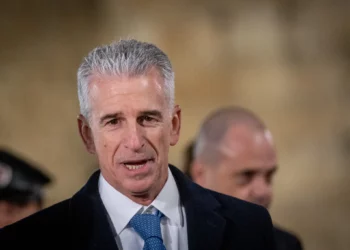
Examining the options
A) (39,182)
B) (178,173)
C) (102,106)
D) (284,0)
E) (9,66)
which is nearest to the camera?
(102,106)

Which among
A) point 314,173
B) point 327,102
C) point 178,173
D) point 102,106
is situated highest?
point 102,106

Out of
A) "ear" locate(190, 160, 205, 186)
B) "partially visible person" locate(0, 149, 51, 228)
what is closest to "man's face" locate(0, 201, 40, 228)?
"partially visible person" locate(0, 149, 51, 228)

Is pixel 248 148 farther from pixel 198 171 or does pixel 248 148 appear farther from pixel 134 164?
pixel 134 164

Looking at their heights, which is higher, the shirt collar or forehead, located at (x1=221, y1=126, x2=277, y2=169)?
the shirt collar

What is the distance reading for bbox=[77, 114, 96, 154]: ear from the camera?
1070mm

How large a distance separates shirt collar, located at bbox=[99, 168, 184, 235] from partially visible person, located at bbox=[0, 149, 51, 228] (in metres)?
0.41

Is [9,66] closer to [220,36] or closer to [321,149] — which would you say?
[220,36]

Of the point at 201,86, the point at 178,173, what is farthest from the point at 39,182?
the point at 201,86

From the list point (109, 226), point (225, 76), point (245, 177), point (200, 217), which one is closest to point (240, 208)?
point (200, 217)

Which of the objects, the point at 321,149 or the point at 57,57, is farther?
the point at 321,149

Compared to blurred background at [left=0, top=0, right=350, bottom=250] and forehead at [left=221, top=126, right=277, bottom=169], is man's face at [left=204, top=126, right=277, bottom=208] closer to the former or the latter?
forehead at [left=221, top=126, right=277, bottom=169]

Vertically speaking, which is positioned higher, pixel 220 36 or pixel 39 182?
pixel 220 36

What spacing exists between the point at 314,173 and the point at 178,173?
130 cm

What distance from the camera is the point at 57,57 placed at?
2.23 m
